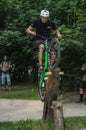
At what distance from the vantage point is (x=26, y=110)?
1229 centimetres

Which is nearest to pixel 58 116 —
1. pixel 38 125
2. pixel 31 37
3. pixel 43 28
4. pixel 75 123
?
pixel 38 125

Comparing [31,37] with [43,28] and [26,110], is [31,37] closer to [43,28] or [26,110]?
[26,110]

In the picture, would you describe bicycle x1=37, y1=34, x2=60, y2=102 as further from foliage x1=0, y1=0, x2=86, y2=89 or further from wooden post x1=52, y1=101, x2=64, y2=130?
foliage x1=0, y1=0, x2=86, y2=89

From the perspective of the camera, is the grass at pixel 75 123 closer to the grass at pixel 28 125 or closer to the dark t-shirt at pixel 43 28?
the grass at pixel 28 125

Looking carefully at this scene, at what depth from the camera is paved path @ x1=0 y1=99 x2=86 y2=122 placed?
11.2 meters

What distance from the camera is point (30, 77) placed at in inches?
837

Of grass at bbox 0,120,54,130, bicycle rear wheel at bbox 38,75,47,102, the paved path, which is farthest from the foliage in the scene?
grass at bbox 0,120,54,130

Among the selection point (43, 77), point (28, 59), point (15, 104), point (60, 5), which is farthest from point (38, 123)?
point (28, 59)

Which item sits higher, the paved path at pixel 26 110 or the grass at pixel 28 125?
the grass at pixel 28 125

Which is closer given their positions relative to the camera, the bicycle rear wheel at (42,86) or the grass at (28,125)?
the grass at (28,125)

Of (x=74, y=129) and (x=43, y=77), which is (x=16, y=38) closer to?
(x=43, y=77)

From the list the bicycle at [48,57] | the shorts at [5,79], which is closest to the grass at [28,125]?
the bicycle at [48,57]

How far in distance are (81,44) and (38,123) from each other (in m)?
6.13

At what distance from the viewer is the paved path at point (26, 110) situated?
1120cm
